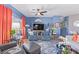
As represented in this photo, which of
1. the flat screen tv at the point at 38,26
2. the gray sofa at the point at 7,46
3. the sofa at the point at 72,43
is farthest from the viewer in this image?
the flat screen tv at the point at 38,26

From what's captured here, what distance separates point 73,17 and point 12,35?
0.98m

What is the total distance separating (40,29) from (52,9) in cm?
39

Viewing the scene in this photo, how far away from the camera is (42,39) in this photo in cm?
181

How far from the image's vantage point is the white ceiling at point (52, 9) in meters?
1.52

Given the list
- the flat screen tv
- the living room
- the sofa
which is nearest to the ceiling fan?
the living room

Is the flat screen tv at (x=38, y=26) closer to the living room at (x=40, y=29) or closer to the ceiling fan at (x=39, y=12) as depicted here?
the living room at (x=40, y=29)

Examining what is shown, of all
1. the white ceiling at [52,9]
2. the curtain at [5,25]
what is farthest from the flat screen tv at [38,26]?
the curtain at [5,25]

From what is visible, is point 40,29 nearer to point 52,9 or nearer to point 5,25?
point 52,9

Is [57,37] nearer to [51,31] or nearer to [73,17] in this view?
[51,31]

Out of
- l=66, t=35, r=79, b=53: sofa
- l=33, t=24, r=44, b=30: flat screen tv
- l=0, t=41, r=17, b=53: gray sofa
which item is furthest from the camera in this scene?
l=33, t=24, r=44, b=30: flat screen tv

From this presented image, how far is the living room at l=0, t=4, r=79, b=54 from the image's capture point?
1.63 metres

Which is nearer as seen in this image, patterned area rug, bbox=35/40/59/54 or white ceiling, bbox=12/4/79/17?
white ceiling, bbox=12/4/79/17

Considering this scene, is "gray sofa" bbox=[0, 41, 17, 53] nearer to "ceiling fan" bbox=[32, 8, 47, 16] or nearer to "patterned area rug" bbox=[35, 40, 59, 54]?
"patterned area rug" bbox=[35, 40, 59, 54]

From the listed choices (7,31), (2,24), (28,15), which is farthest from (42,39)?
(2,24)
